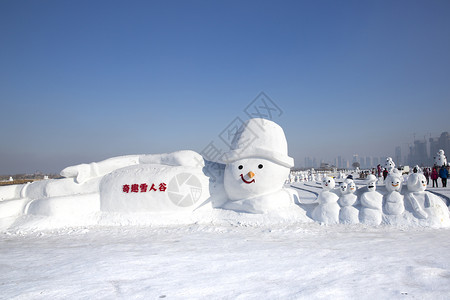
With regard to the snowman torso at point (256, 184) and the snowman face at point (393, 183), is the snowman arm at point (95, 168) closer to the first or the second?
the snowman torso at point (256, 184)

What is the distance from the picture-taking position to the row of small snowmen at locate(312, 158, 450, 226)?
604cm

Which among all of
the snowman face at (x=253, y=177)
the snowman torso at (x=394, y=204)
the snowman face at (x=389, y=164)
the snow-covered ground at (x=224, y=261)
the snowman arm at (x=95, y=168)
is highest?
the snowman arm at (x=95, y=168)

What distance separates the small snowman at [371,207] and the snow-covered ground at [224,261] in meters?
0.27

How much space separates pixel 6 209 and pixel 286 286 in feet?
20.5

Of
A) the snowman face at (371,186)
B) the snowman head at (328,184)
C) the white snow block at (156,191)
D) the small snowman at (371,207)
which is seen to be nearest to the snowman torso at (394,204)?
the small snowman at (371,207)

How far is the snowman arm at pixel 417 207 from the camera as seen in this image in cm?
595

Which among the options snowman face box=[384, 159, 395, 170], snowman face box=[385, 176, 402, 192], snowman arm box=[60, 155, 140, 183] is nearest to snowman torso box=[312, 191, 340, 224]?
snowman face box=[385, 176, 402, 192]

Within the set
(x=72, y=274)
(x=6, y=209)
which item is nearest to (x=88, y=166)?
(x=6, y=209)

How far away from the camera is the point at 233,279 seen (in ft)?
10.7

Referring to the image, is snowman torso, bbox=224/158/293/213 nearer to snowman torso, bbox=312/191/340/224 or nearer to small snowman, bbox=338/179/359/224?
snowman torso, bbox=312/191/340/224

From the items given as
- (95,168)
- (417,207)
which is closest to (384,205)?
(417,207)

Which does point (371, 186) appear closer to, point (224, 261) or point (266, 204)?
point (266, 204)

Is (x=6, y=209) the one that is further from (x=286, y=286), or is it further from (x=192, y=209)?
(x=286, y=286)

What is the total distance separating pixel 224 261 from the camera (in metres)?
3.92
